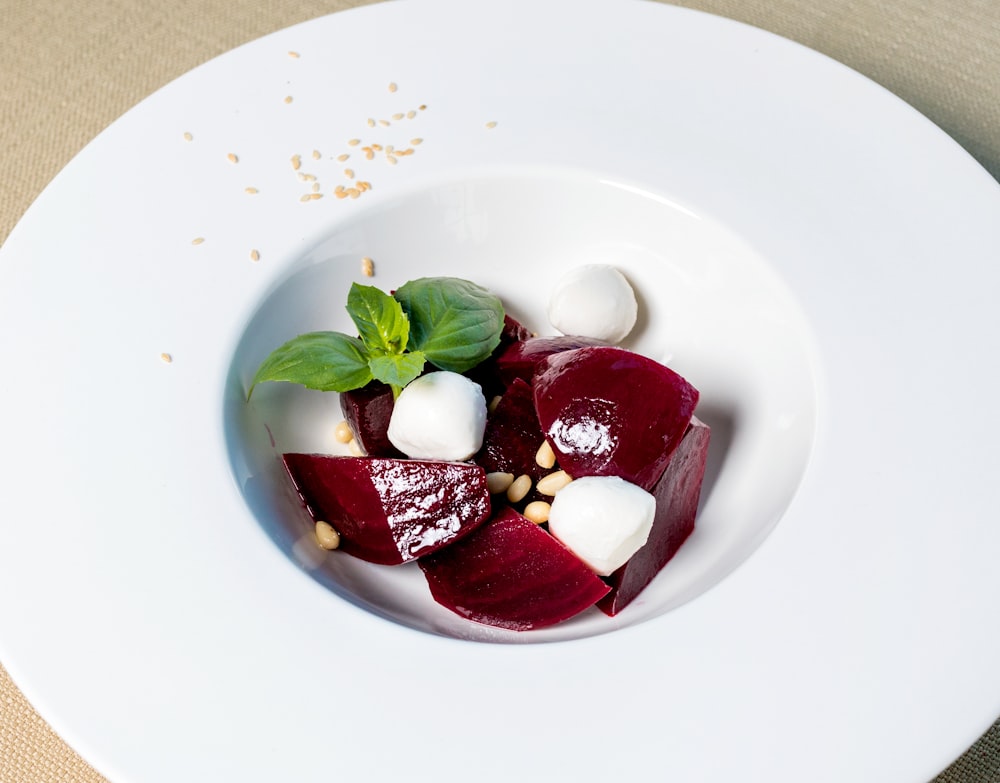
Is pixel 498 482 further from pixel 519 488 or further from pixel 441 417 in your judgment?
pixel 441 417

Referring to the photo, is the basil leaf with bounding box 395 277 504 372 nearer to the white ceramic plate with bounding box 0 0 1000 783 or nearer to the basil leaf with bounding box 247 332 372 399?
the basil leaf with bounding box 247 332 372 399

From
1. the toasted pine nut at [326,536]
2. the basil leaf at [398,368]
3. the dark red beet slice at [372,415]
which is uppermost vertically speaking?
the basil leaf at [398,368]

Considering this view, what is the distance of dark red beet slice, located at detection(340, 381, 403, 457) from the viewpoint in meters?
1.63

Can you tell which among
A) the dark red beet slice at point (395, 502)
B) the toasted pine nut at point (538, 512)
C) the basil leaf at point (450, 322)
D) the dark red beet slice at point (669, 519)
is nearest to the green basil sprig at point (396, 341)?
the basil leaf at point (450, 322)

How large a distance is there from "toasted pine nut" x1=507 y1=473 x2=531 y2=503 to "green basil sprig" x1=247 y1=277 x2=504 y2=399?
0.64 ft

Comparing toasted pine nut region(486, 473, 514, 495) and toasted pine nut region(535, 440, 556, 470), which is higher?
toasted pine nut region(535, 440, 556, 470)

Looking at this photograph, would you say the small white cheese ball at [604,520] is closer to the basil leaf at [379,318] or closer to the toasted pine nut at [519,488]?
the toasted pine nut at [519,488]

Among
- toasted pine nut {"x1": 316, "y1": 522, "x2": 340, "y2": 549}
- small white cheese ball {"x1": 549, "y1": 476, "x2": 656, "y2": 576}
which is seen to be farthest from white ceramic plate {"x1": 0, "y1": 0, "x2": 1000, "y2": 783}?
small white cheese ball {"x1": 549, "y1": 476, "x2": 656, "y2": 576}

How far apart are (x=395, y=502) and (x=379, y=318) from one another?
0.28 metres

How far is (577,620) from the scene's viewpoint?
1520mm

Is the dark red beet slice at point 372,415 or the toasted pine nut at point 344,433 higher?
the dark red beet slice at point 372,415

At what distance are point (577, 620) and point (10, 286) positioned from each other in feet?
3.38

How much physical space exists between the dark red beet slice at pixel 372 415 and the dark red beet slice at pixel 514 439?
154mm

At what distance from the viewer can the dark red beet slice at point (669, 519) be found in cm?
150
